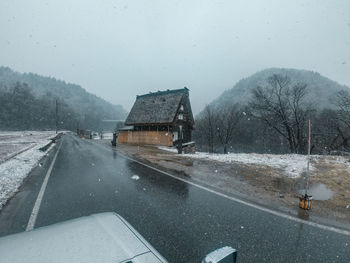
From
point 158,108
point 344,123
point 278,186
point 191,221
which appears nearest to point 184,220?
point 191,221

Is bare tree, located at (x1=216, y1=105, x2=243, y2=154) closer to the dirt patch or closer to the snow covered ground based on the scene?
the dirt patch

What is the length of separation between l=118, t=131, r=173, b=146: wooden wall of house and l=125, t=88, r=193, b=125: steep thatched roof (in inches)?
70.2

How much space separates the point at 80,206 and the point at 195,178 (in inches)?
172

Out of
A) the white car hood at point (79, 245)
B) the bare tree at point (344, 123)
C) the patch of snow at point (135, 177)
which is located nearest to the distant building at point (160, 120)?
the patch of snow at point (135, 177)

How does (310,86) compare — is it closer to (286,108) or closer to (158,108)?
(286,108)

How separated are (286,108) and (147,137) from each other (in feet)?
68.1

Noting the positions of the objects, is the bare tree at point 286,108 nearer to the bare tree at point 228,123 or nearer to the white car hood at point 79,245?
the bare tree at point 228,123

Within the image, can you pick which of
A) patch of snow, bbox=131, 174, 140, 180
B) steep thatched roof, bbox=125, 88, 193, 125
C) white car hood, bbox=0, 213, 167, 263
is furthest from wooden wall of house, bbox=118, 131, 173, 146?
white car hood, bbox=0, 213, 167, 263

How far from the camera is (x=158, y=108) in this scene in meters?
30.0

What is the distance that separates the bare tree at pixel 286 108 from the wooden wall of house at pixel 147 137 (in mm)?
13627

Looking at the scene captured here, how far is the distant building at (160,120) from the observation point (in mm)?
26969

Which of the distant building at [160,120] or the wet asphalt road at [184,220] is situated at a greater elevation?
the distant building at [160,120]

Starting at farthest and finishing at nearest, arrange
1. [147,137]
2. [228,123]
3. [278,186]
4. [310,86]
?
[310,86], [228,123], [147,137], [278,186]

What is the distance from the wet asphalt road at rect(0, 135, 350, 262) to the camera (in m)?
2.97
